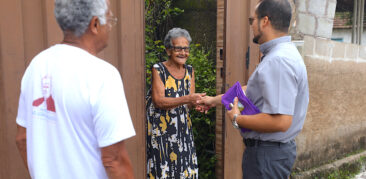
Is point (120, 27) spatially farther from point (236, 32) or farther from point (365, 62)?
point (365, 62)

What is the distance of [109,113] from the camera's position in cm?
118

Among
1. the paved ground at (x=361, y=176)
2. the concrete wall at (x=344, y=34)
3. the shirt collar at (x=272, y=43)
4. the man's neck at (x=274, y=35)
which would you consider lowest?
the paved ground at (x=361, y=176)

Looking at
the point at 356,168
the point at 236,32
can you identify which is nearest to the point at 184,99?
the point at 236,32

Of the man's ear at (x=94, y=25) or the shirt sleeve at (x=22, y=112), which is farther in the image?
the shirt sleeve at (x=22, y=112)

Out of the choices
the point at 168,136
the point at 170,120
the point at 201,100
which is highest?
the point at 201,100

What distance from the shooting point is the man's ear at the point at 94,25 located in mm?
1241

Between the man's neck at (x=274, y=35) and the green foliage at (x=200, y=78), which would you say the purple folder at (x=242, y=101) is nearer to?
the man's neck at (x=274, y=35)

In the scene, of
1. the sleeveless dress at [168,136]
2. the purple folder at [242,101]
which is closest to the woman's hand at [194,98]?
the sleeveless dress at [168,136]

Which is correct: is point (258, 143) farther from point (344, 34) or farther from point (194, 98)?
point (344, 34)

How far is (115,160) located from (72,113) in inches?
10.1

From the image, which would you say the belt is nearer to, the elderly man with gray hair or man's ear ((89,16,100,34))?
the elderly man with gray hair

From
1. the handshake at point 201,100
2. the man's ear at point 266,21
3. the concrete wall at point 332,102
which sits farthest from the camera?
the concrete wall at point 332,102

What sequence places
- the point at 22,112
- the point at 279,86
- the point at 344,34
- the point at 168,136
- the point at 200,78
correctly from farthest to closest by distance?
the point at 344,34, the point at 200,78, the point at 168,136, the point at 279,86, the point at 22,112

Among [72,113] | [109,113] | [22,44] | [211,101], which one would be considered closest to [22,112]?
[72,113]
